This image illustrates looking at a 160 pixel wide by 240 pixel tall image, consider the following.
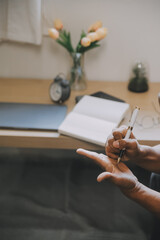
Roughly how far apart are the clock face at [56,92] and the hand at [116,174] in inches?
23.1

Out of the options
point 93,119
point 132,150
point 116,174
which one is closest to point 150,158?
point 132,150

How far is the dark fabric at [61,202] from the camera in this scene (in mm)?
1452

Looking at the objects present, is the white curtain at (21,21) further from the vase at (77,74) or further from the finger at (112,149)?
the finger at (112,149)

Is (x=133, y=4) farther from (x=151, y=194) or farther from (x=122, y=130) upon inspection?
(x=151, y=194)

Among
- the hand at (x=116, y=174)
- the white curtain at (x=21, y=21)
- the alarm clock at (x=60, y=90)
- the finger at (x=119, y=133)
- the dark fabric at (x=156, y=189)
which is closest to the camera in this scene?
the hand at (x=116, y=174)

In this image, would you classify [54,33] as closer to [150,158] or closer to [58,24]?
[58,24]

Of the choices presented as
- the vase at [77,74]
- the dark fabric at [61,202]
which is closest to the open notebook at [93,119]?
the vase at [77,74]

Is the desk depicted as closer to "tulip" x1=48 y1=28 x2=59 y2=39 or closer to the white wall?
the white wall

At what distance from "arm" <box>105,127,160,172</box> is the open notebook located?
0.18 m

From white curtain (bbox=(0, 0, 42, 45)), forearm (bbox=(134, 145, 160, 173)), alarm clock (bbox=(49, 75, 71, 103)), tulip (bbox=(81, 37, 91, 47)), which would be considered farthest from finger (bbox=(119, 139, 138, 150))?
white curtain (bbox=(0, 0, 42, 45))

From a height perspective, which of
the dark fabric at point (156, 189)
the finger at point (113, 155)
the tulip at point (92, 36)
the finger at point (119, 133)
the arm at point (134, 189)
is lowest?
the dark fabric at point (156, 189)

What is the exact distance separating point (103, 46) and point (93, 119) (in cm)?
58

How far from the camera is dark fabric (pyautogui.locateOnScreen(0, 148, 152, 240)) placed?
1.45 metres

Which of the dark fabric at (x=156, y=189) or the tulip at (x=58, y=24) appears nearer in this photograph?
the dark fabric at (x=156, y=189)
